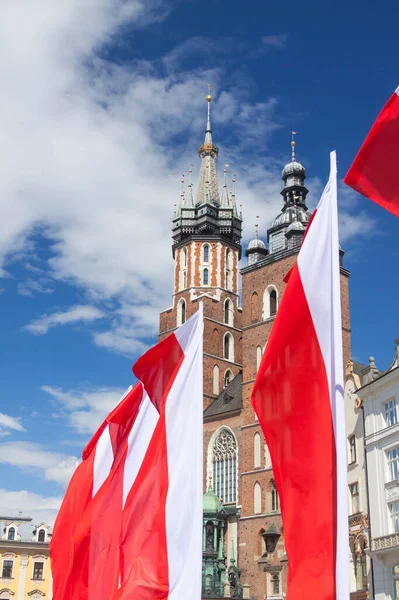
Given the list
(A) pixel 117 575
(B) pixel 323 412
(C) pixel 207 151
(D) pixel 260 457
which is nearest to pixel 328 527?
(B) pixel 323 412

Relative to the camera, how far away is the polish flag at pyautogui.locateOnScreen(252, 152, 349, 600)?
835cm

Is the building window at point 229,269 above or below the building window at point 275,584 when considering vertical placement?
above

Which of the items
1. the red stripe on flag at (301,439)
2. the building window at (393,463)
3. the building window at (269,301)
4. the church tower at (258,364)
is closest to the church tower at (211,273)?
the church tower at (258,364)

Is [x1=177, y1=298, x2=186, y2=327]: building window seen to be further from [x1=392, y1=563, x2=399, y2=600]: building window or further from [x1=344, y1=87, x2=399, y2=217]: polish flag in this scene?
[x1=344, y1=87, x2=399, y2=217]: polish flag

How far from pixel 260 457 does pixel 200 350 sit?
35.5 meters

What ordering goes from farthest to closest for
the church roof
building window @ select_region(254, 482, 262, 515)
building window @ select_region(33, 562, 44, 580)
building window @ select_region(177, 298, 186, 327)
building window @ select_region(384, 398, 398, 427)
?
building window @ select_region(177, 298, 186, 327)
building window @ select_region(33, 562, 44, 580)
the church roof
building window @ select_region(254, 482, 262, 515)
building window @ select_region(384, 398, 398, 427)

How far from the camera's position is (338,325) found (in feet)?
29.5

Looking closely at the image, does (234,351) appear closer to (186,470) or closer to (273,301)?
(273,301)

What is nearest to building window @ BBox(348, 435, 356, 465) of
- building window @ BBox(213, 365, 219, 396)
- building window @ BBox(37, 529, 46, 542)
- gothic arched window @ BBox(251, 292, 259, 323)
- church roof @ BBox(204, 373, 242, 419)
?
church roof @ BBox(204, 373, 242, 419)

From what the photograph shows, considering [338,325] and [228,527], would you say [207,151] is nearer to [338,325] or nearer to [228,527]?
[228,527]

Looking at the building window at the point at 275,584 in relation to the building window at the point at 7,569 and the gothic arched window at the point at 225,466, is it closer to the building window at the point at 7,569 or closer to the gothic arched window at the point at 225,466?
the gothic arched window at the point at 225,466

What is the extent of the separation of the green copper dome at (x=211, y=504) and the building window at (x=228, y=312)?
16.6 m

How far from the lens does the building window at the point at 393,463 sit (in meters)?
29.7

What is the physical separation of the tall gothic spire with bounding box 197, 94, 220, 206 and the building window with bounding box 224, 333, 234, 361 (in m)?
13.3
